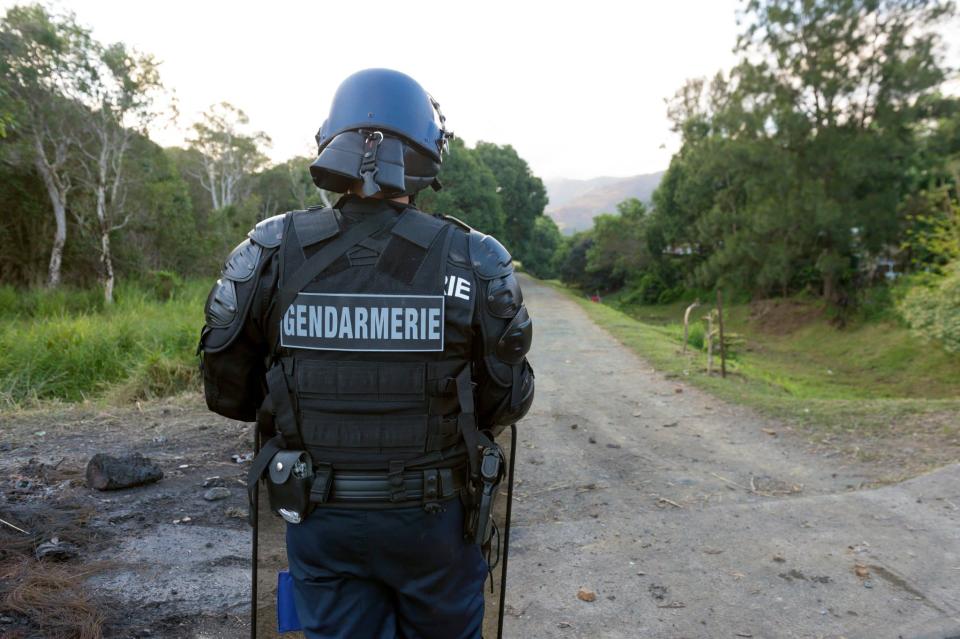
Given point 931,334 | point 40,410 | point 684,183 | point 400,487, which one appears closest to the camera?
point 400,487

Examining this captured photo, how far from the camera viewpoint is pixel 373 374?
1.69 m

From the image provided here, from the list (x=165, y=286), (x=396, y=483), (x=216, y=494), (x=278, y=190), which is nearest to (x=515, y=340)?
(x=396, y=483)

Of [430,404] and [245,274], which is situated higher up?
[245,274]

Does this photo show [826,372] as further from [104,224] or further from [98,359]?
[104,224]

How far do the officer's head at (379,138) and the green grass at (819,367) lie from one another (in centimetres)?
621

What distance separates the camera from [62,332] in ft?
27.6

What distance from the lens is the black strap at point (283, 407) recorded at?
5.72 feet

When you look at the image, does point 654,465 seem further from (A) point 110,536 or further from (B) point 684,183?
(B) point 684,183

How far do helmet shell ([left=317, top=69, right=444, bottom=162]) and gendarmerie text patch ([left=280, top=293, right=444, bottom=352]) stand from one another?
1.72 feet

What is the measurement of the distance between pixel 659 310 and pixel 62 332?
3136 cm

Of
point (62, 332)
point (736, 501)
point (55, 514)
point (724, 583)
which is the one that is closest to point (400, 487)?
point (724, 583)

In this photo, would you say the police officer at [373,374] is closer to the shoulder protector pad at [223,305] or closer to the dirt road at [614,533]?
the shoulder protector pad at [223,305]

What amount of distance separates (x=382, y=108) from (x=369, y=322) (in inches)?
25.6

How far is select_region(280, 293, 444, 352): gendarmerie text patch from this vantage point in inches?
66.9
